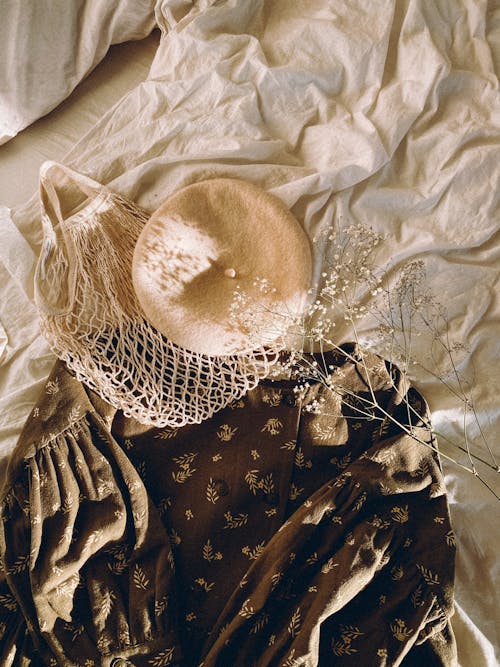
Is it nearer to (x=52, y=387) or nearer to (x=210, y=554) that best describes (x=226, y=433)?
(x=210, y=554)

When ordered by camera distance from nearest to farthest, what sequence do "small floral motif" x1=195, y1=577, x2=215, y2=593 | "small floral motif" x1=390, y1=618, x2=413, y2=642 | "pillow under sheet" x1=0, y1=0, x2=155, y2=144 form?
"small floral motif" x1=390, y1=618, x2=413, y2=642 < "small floral motif" x1=195, y1=577, x2=215, y2=593 < "pillow under sheet" x1=0, y1=0, x2=155, y2=144

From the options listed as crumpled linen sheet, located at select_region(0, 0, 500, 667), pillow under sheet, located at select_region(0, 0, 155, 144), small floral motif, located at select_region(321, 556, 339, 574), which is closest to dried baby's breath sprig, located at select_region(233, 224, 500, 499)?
crumpled linen sheet, located at select_region(0, 0, 500, 667)

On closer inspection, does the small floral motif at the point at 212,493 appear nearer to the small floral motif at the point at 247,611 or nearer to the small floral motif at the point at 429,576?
the small floral motif at the point at 247,611

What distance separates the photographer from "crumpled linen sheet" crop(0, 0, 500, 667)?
0.99m

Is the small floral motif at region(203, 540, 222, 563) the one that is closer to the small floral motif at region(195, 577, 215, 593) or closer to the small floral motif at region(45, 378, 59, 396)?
the small floral motif at region(195, 577, 215, 593)

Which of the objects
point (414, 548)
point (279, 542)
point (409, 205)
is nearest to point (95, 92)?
point (409, 205)

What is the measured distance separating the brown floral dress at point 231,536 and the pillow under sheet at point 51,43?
0.54m

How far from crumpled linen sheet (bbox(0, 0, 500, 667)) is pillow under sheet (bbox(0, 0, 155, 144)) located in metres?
0.09

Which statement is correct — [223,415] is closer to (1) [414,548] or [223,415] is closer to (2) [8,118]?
(1) [414,548]

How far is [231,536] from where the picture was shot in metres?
0.96

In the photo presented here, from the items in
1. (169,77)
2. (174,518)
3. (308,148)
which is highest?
(169,77)

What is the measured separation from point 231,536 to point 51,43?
3.22 feet

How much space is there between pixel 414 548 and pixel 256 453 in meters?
0.29

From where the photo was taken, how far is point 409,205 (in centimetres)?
101
